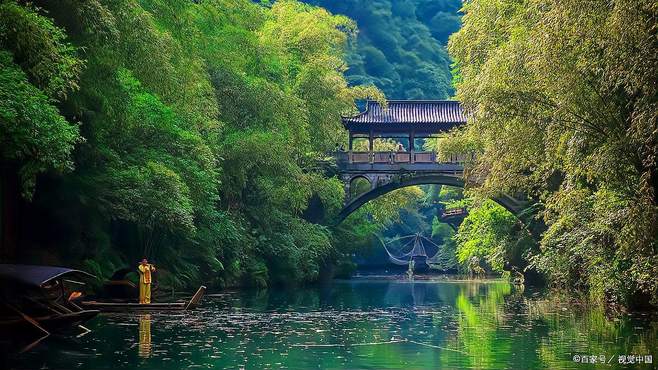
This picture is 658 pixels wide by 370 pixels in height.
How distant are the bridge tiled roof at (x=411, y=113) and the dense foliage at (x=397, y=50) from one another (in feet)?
86.7

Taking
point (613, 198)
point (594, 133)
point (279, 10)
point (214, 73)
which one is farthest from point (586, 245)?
point (279, 10)

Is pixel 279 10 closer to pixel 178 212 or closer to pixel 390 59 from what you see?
pixel 178 212

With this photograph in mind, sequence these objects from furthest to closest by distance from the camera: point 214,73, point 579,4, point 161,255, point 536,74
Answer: point 214,73 → point 161,255 → point 536,74 → point 579,4

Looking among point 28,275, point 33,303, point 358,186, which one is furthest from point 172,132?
point 358,186

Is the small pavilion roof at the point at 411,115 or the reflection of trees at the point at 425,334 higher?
the small pavilion roof at the point at 411,115

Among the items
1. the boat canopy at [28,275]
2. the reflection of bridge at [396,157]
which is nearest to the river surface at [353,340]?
the boat canopy at [28,275]

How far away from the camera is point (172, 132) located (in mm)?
28734

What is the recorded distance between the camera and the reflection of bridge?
50219mm

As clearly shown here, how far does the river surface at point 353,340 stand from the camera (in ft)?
49.3

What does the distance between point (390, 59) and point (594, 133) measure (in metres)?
68.3

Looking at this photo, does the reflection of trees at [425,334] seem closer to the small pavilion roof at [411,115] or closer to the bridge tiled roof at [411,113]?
the small pavilion roof at [411,115]

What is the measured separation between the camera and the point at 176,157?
29.0 metres

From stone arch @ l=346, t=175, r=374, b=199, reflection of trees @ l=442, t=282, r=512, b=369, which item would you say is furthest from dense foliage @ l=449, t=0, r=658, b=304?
stone arch @ l=346, t=175, r=374, b=199

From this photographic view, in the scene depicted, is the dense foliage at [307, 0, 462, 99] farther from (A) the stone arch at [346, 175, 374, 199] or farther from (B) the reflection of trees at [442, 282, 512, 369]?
(B) the reflection of trees at [442, 282, 512, 369]
